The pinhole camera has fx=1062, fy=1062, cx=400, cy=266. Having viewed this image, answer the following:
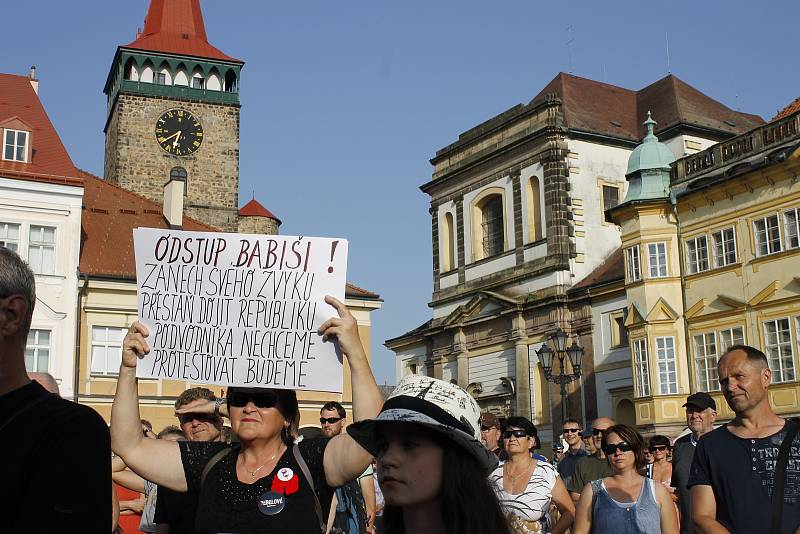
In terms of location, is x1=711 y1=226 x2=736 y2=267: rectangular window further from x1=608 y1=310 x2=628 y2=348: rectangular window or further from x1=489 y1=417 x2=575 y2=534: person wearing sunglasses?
x1=489 y1=417 x2=575 y2=534: person wearing sunglasses

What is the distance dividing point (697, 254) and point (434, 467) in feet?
106

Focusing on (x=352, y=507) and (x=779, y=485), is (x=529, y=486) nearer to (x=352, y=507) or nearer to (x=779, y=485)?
(x=352, y=507)

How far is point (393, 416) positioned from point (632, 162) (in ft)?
112

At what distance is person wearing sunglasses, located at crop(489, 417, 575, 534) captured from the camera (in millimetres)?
7211

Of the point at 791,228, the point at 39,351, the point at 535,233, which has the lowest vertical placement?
the point at 39,351

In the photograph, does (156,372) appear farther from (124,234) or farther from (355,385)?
(124,234)

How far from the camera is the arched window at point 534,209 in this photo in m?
43.6

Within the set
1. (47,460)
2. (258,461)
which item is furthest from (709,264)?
(47,460)

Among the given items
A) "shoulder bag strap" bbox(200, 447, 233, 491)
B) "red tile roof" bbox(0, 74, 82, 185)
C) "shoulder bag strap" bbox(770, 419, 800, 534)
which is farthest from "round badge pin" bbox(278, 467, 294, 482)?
"red tile roof" bbox(0, 74, 82, 185)

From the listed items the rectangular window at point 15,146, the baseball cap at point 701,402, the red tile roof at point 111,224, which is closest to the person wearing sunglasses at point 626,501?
the baseball cap at point 701,402

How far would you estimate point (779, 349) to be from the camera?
30281mm

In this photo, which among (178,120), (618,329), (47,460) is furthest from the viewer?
(178,120)

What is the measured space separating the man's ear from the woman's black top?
5.63 feet

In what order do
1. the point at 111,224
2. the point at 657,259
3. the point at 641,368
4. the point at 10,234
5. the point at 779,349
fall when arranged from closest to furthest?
the point at 779,349 → the point at 10,234 → the point at 641,368 → the point at 657,259 → the point at 111,224
